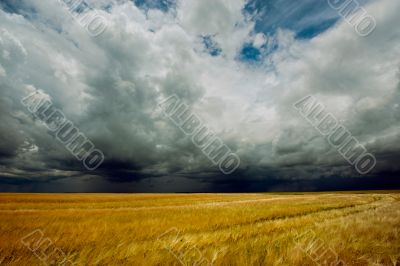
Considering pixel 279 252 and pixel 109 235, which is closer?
pixel 279 252

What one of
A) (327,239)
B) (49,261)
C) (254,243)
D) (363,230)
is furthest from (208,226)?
(49,261)

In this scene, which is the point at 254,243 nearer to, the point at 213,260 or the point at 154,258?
the point at 213,260

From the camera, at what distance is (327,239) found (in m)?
5.77

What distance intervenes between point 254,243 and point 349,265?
196cm

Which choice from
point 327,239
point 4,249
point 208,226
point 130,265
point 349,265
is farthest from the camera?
point 208,226

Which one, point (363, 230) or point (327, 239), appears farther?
point (363, 230)

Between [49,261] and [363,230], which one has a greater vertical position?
[363,230]

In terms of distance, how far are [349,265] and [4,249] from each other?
6.79m

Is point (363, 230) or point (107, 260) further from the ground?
point (363, 230)

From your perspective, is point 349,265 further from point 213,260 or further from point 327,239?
point 213,260

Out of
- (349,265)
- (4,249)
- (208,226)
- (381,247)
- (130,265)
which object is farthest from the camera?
(208,226)

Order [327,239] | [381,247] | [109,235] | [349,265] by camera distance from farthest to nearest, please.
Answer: [109,235], [327,239], [381,247], [349,265]

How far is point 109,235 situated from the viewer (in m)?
6.48

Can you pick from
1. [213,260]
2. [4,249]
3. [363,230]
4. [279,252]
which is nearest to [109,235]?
[4,249]
